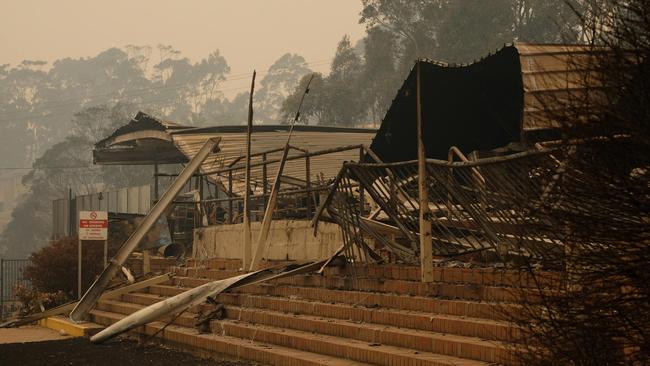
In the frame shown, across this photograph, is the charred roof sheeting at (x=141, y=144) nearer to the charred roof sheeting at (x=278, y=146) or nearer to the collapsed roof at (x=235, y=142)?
the collapsed roof at (x=235, y=142)

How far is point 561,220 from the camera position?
5.27m

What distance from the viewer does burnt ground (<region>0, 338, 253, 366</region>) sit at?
11789mm

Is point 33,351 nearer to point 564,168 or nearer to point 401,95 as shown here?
point 401,95

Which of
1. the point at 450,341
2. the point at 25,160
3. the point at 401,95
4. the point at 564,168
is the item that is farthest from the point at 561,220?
the point at 25,160

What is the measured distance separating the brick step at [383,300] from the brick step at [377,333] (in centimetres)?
A: 32

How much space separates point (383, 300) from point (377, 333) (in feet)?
3.21

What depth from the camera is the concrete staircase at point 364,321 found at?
8.62 m

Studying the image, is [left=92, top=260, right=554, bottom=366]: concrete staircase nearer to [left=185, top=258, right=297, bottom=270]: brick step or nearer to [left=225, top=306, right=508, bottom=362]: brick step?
[left=225, top=306, right=508, bottom=362]: brick step

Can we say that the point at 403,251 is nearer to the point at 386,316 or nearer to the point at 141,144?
the point at 386,316

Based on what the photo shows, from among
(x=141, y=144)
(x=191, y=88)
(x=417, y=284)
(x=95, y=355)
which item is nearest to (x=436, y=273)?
(x=417, y=284)

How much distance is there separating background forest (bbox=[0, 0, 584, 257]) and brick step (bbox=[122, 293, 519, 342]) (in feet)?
9.30

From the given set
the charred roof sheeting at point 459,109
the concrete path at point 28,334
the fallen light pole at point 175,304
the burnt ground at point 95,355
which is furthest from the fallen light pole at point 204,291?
the charred roof sheeting at point 459,109

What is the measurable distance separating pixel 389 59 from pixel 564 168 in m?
57.3

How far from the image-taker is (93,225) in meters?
18.5
